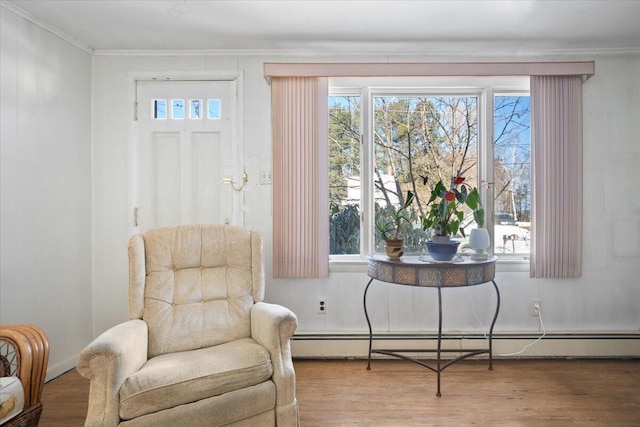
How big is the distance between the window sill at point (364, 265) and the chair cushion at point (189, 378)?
118 cm

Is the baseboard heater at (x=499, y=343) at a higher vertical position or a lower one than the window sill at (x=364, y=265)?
lower

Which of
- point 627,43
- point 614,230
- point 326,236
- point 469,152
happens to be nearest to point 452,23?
point 469,152

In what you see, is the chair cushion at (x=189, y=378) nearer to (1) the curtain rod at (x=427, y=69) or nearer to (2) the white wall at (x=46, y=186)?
(2) the white wall at (x=46, y=186)

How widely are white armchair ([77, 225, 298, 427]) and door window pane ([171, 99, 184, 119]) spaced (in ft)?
3.64

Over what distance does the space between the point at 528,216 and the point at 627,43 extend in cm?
141

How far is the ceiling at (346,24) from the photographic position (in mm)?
2330

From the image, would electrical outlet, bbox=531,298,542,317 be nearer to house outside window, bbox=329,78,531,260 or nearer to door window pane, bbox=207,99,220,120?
house outside window, bbox=329,78,531,260

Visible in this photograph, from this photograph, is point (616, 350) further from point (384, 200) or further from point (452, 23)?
point (452, 23)

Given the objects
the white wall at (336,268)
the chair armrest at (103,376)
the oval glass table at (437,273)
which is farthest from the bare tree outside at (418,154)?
the chair armrest at (103,376)

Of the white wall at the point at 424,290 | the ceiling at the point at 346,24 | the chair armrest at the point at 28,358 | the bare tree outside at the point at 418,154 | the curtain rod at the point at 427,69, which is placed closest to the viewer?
the chair armrest at the point at 28,358

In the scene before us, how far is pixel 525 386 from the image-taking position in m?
2.50

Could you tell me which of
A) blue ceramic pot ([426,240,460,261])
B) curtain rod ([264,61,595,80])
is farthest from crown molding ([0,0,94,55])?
blue ceramic pot ([426,240,460,261])

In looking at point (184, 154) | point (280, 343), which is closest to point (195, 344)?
point (280, 343)

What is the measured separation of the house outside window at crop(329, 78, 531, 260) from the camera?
3047mm
